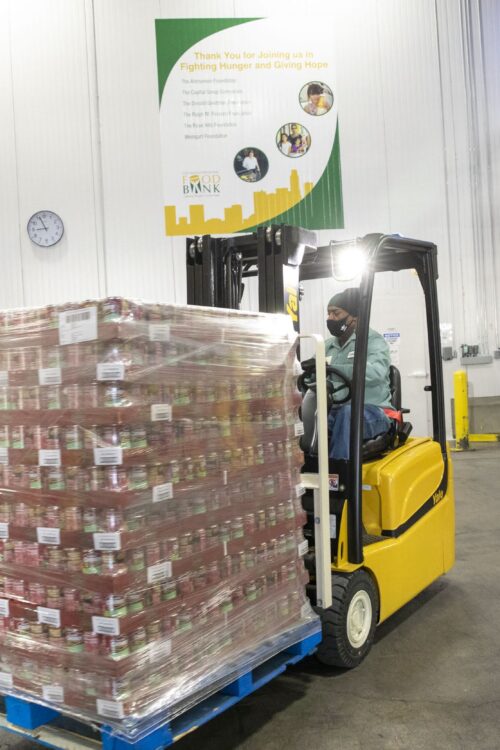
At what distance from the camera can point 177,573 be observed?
7.57ft

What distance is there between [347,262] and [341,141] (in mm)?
8214

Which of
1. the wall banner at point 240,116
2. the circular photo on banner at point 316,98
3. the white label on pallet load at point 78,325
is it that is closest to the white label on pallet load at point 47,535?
A: the white label on pallet load at point 78,325

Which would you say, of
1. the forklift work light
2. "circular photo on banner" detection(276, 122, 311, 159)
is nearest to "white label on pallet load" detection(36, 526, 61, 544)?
the forklift work light

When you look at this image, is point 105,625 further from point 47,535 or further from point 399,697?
point 399,697

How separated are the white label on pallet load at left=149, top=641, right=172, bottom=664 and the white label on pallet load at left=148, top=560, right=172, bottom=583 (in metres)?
0.20

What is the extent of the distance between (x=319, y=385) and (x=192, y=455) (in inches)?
32.5

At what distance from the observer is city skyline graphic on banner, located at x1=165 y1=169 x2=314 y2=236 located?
10805 mm

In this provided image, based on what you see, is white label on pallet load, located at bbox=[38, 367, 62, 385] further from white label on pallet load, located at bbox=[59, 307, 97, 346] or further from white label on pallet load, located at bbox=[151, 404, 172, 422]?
white label on pallet load, located at bbox=[151, 404, 172, 422]

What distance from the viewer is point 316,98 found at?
10.9 meters

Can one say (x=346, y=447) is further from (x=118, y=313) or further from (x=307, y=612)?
(x=118, y=313)

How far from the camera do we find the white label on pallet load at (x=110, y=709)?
2078 millimetres

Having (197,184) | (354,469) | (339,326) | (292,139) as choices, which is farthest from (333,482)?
(292,139)

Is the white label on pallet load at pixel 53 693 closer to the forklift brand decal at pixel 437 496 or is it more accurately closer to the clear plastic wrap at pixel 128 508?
the clear plastic wrap at pixel 128 508

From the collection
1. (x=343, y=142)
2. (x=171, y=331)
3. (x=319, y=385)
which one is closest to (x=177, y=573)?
(x=171, y=331)
